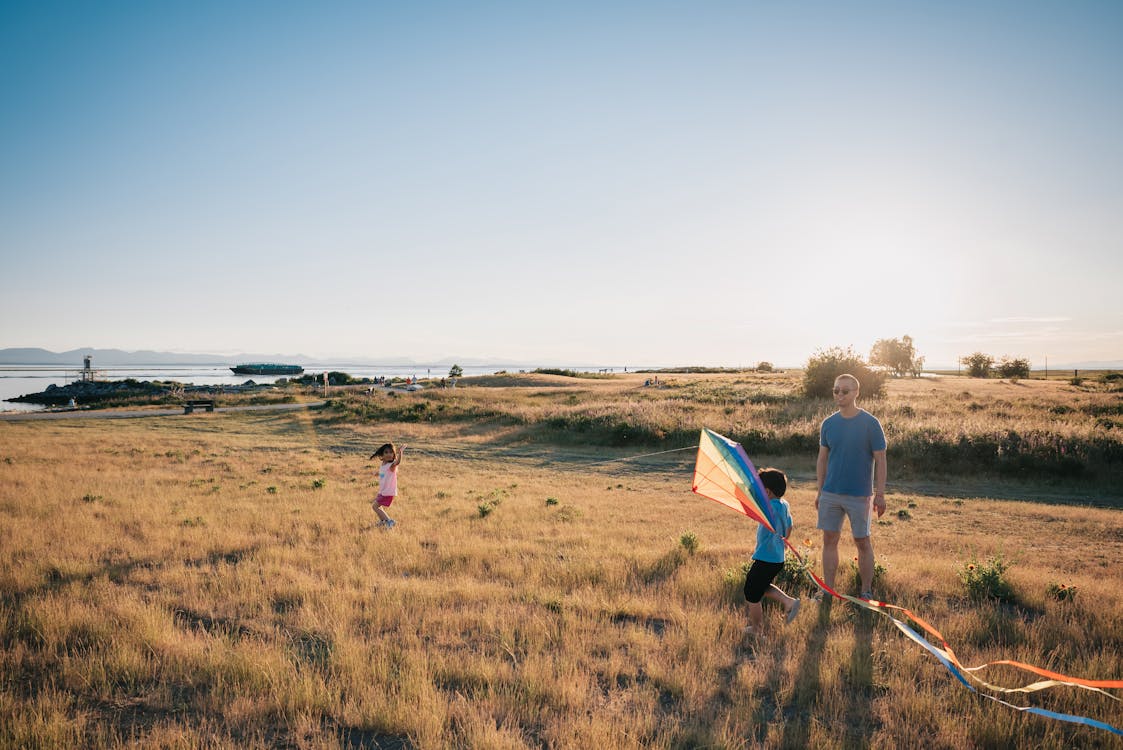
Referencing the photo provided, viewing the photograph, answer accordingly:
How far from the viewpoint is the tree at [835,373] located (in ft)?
135

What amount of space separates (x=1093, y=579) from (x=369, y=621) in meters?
11.1

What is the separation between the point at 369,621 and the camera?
6.69 m

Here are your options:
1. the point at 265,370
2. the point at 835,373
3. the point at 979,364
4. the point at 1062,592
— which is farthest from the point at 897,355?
the point at 265,370

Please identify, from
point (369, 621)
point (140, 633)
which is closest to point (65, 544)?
point (140, 633)

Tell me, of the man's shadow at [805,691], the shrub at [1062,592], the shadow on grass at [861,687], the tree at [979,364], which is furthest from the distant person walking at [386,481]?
the tree at [979,364]

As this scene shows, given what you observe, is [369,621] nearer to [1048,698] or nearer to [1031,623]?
[1048,698]

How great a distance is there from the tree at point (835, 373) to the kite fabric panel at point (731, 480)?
37.7 metres

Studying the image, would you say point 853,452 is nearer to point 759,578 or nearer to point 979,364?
point 759,578

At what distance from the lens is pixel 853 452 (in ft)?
23.2

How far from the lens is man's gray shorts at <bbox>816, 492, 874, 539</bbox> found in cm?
706

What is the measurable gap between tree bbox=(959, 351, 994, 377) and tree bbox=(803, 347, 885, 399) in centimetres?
8402

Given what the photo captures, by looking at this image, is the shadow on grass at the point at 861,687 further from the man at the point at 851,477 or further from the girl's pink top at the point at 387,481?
the girl's pink top at the point at 387,481

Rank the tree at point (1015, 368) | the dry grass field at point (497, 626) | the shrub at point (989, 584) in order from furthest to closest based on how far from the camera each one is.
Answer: the tree at point (1015, 368) < the shrub at point (989, 584) < the dry grass field at point (497, 626)

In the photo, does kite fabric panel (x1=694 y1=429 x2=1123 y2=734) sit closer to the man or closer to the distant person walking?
the man
